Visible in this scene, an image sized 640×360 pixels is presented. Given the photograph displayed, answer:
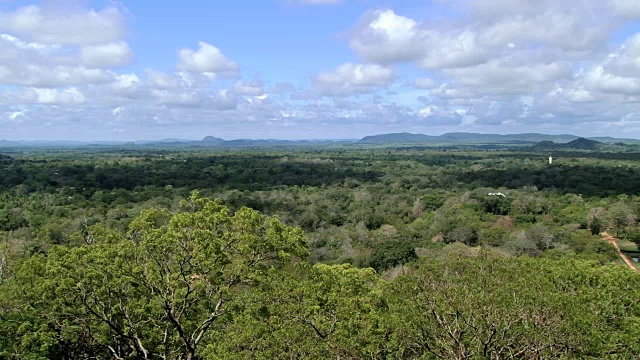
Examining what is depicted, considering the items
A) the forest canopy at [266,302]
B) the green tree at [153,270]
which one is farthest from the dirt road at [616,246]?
the green tree at [153,270]

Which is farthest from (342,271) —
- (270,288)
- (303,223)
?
(303,223)

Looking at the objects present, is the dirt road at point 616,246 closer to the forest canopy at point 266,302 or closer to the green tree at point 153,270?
the forest canopy at point 266,302

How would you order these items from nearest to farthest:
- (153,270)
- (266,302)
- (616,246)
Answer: (153,270) → (266,302) → (616,246)

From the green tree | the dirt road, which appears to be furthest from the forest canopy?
the dirt road

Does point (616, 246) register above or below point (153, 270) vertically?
below

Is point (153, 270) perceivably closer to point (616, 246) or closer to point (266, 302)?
point (266, 302)

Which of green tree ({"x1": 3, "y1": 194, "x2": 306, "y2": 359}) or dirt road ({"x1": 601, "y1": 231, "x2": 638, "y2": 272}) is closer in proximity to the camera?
green tree ({"x1": 3, "y1": 194, "x2": 306, "y2": 359})

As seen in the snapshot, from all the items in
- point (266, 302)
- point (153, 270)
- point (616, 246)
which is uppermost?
point (153, 270)

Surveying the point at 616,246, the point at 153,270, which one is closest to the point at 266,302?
the point at 153,270

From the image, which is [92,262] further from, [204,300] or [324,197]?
[324,197]

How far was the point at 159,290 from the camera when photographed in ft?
49.0

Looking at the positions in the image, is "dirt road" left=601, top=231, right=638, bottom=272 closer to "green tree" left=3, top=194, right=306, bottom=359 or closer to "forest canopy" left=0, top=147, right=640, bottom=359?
"forest canopy" left=0, top=147, right=640, bottom=359

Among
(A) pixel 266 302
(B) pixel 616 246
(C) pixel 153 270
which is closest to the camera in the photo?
(C) pixel 153 270

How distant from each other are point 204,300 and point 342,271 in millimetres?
8325
